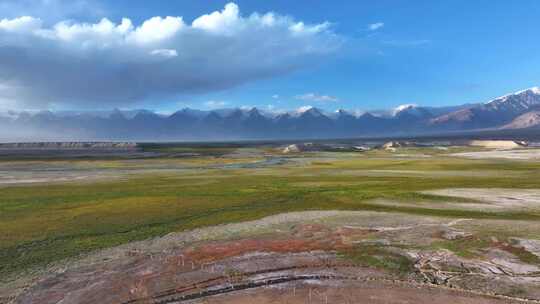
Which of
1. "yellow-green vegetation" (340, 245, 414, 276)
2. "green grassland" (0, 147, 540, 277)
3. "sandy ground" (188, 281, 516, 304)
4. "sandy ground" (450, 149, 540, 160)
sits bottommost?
"sandy ground" (450, 149, 540, 160)

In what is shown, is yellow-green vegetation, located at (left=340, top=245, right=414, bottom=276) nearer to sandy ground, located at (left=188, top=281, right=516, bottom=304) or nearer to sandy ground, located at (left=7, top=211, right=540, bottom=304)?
sandy ground, located at (left=7, top=211, right=540, bottom=304)

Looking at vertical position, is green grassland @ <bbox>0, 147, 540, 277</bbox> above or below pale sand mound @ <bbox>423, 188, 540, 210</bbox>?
above

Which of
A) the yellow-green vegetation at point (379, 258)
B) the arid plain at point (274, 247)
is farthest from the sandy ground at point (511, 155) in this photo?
the yellow-green vegetation at point (379, 258)

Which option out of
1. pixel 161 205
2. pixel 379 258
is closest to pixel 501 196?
pixel 379 258

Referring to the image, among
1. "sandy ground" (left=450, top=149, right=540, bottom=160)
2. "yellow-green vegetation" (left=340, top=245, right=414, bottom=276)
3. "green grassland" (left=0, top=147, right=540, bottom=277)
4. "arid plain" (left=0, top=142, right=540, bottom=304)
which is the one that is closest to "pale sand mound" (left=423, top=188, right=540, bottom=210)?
"arid plain" (left=0, top=142, right=540, bottom=304)

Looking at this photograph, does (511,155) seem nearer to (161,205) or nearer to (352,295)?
(161,205)

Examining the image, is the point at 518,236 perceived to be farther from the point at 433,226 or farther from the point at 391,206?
the point at 391,206

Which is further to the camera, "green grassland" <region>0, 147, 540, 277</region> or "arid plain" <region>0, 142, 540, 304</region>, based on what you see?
"green grassland" <region>0, 147, 540, 277</region>
